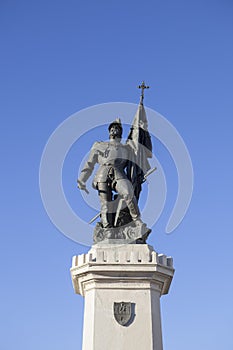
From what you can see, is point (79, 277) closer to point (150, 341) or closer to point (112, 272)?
point (112, 272)

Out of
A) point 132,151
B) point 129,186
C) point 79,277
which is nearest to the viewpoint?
point 79,277

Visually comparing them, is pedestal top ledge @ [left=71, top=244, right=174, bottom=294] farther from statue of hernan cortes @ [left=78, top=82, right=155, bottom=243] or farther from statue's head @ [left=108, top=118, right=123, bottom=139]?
statue's head @ [left=108, top=118, right=123, bottom=139]

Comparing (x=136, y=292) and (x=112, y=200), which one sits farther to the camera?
(x=112, y=200)

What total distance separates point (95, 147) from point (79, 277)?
3660 millimetres

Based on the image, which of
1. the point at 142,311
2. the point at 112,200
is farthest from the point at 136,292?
the point at 112,200

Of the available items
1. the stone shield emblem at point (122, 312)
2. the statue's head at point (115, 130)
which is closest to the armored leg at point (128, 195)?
the statue's head at point (115, 130)

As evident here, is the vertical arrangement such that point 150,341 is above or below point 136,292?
below

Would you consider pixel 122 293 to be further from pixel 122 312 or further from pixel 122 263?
pixel 122 263

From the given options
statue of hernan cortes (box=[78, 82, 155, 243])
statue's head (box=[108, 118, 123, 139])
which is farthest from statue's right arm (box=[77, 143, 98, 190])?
statue's head (box=[108, 118, 123, 139])

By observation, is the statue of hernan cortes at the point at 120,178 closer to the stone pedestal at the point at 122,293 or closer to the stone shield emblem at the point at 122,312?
the stone pedestal at the point at 122,293

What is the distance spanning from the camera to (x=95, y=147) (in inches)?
544

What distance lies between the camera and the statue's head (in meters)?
13.9

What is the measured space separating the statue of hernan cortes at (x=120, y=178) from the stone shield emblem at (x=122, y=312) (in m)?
1.59

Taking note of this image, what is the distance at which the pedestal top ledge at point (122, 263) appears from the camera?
1168 centimetres
